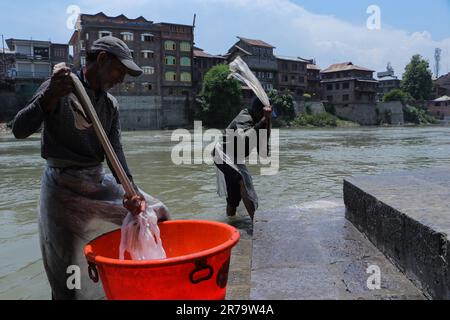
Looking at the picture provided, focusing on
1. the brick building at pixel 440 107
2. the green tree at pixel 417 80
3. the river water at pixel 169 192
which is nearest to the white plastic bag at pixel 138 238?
the river water at pixel 169 192

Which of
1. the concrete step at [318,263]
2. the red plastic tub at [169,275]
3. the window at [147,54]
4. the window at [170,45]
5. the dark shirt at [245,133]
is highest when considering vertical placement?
the window at [170,45]

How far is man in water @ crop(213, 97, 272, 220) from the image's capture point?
5363mm

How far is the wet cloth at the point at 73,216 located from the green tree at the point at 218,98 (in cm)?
4815

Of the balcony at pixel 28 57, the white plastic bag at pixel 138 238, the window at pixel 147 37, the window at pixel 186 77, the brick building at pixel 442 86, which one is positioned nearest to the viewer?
the white plastic bag at pixel 138 238

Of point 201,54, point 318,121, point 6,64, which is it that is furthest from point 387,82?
point 6,64

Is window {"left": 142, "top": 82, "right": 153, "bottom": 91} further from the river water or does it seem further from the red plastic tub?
the red plastic tub

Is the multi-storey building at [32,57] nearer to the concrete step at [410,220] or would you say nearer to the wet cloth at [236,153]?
the wet cloth at [236,153]

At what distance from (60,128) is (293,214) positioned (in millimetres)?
2733

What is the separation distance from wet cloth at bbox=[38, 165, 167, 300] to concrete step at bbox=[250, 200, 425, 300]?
33.5 inches

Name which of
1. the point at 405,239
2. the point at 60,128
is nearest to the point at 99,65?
the point at 60,128

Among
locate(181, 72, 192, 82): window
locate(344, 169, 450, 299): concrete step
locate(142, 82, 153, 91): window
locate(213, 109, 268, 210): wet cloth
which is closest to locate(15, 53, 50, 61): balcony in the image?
locate(142, 82, 153, 91): window

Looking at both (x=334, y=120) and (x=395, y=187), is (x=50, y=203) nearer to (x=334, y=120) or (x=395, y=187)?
(x=395, y=187)

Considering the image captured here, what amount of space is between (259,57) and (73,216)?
2308 inches

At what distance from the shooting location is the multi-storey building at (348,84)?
65812 mm
